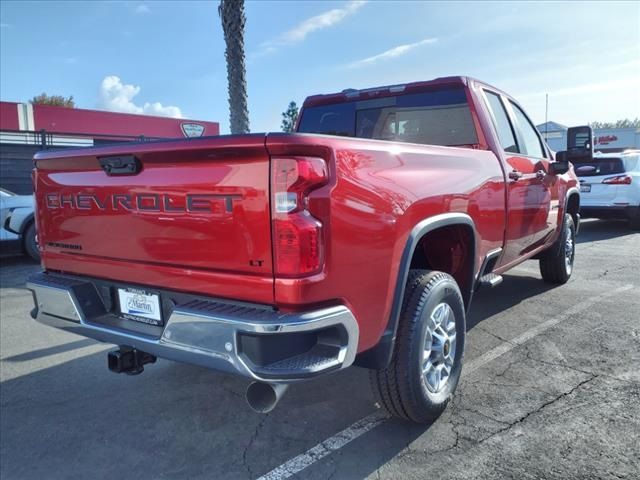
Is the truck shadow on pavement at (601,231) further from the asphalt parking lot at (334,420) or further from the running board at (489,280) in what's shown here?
the running board at (489,280)

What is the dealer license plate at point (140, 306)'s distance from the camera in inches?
101

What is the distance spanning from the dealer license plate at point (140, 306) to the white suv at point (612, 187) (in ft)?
32.3

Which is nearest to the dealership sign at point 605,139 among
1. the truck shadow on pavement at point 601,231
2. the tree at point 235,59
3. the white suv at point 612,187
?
the truck shadow on pavement at point 601,231

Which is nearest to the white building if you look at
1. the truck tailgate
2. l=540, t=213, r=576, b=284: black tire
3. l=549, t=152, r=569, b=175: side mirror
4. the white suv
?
the white suv

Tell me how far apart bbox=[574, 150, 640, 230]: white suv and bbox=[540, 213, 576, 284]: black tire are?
15.7ft

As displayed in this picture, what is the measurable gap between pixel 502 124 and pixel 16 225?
303 inches

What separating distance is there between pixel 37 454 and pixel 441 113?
3565 millimetres

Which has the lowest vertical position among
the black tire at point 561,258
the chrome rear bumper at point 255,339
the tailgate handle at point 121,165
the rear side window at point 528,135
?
the black tire at point 561,258

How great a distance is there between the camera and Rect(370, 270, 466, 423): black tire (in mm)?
2691

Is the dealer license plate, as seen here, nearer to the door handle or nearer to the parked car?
the door handle

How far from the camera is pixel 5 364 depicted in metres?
4.10

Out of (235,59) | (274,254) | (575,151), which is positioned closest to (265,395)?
(274,254)

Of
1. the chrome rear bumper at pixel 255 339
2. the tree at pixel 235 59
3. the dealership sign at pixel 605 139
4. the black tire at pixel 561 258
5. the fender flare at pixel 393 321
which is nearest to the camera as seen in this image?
the chrome rear bumper at pixel 255 339

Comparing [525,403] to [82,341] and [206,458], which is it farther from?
[82,341]
